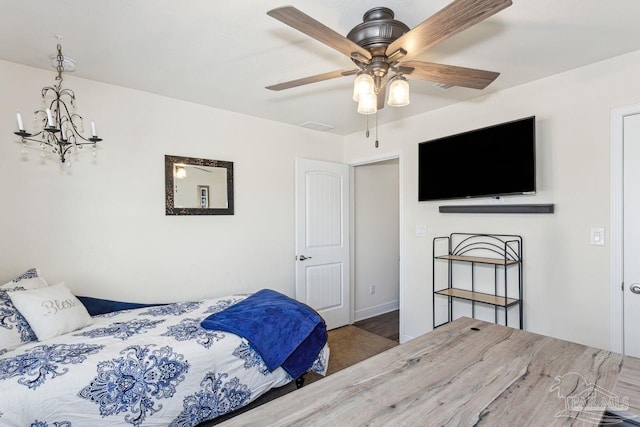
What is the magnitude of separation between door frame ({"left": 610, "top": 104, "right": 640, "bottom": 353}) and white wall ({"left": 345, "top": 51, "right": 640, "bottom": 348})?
35mm

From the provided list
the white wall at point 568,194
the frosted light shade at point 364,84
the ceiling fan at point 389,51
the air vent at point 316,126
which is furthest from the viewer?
the air vent at point 316,126

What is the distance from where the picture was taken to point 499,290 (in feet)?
9.21

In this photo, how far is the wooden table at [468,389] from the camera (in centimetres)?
94

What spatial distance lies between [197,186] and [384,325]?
9.30 ft

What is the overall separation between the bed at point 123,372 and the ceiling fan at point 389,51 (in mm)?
1656

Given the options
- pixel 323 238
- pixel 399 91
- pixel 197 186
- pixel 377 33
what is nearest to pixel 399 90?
pixel 399 91

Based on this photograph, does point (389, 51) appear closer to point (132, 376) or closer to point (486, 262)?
point (486, 262)

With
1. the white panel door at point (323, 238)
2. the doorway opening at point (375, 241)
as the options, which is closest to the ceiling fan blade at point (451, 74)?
the white panel door at point (323, 238)

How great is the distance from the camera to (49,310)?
6.42 ft

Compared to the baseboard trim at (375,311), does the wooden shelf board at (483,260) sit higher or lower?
higher

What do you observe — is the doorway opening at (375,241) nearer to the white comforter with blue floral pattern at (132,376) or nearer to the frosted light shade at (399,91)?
the white comforter with blue floral pattern at (132,376)

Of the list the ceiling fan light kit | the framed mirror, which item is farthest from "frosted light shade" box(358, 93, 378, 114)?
the framed mirror

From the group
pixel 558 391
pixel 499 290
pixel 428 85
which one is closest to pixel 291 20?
pixel 558 391

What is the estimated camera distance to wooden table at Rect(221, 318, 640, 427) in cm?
94
